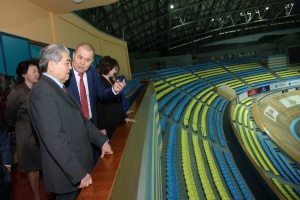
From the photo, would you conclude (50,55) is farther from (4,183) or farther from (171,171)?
(171,171)

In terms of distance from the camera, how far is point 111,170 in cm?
149

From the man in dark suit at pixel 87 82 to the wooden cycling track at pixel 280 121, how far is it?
10351 millimetres

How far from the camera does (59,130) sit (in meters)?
1.45

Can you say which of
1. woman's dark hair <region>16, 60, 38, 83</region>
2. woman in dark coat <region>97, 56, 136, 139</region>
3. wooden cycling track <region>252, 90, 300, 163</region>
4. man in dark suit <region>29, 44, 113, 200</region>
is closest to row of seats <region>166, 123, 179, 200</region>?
woman in dark coat <region>97, 56, 136, 139</region>

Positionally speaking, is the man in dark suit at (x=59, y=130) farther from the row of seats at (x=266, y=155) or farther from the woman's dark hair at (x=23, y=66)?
the row of seats at (x=266, y=155)

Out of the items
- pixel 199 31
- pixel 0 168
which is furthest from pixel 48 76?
pixel 199 31

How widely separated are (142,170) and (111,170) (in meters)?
0.62

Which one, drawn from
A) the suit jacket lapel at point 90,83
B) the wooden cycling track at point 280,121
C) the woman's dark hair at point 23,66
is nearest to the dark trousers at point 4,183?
the suit jacket lapel at point 90,83

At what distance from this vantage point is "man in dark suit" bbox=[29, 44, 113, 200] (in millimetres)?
1432

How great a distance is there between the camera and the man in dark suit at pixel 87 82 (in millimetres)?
2145

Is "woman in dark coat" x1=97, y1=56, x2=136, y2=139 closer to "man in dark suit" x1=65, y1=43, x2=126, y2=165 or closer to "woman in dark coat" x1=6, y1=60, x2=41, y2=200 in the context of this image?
"man in dark suit" x1=65, y1=43, x2=126, y2=165

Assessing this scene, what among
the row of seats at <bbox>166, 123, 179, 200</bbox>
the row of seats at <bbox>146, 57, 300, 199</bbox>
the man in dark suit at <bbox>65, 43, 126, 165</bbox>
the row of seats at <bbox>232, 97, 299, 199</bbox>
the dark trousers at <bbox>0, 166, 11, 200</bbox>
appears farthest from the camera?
the row of seats at <bbox>146, 57, 300, 199</bbox>

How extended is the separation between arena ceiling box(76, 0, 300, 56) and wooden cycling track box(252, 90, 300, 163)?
8.35 metres

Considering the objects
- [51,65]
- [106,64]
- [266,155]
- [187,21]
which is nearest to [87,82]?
[106,64]
